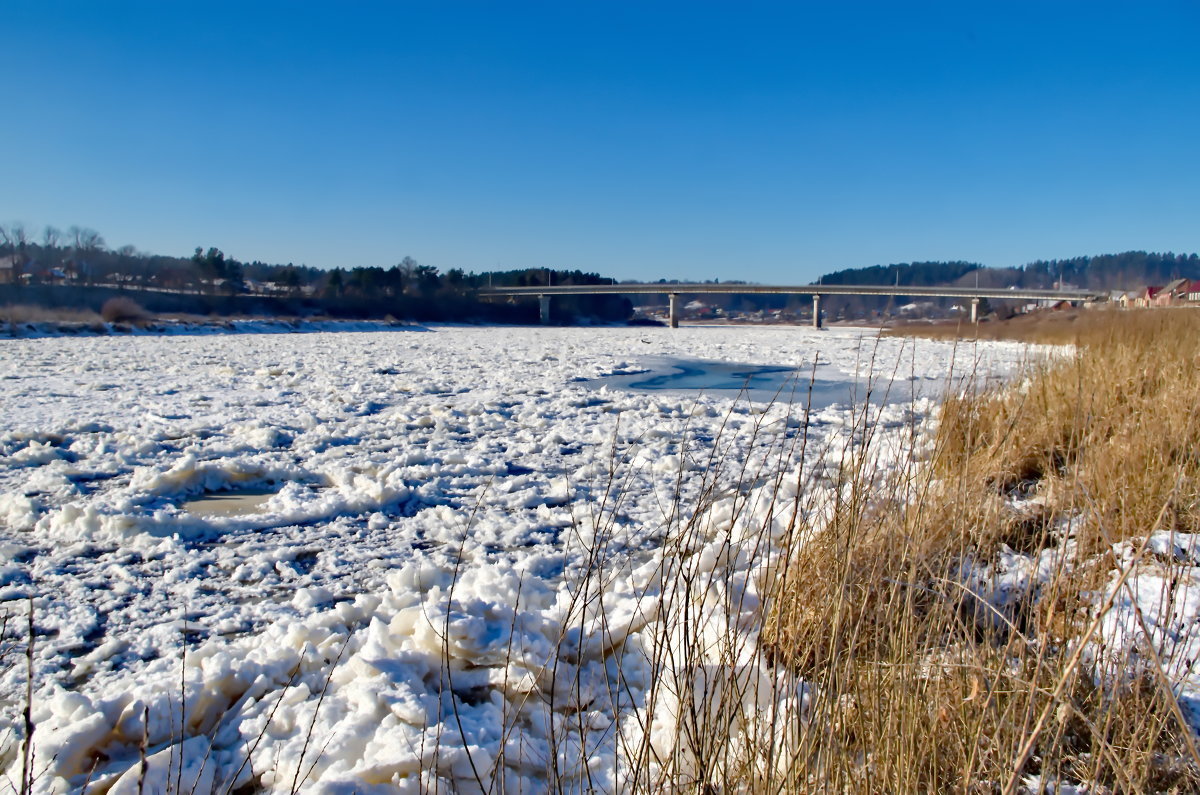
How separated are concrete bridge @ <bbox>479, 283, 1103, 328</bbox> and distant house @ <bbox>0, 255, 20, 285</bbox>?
126 ft

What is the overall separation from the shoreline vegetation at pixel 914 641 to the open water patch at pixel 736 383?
5394 millimetres

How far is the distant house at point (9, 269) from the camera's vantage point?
196 feet

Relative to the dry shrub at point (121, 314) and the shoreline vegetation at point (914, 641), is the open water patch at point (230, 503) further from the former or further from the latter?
the dry shrub at point (121, 314)

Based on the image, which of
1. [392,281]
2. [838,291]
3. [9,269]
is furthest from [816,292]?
[9,269]

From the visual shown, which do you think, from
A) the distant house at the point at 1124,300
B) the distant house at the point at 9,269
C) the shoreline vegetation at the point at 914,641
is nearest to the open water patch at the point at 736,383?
the distant house at the point at 1124,300

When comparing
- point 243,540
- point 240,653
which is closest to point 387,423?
point 243,540

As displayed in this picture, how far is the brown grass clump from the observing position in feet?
4.81

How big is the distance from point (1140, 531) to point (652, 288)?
65.5 meters

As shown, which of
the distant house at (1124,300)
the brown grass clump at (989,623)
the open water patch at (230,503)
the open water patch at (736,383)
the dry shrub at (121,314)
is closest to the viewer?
the brown grass clump at (989,623)

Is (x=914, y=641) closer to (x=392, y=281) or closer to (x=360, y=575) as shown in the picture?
(x=360, y=575)

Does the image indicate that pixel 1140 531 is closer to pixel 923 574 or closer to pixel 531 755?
pixel 923 574

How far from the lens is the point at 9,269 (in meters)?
65.8

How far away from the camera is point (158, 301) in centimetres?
4962

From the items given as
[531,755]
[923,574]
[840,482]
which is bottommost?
[531,755]
